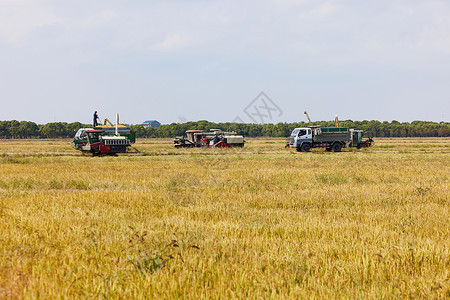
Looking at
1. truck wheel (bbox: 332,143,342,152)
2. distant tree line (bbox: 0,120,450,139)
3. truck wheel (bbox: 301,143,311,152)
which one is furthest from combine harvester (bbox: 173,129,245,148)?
Answer: distant tree line (bbox: 0,120,450,139)

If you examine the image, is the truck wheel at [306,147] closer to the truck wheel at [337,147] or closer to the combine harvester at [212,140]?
the truck wheel at [337,147]

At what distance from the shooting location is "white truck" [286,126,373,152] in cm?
4247

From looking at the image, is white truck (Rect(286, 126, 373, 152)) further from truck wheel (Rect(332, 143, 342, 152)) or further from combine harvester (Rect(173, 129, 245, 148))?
combine harvester (Rect(173, 129, 245, 148))

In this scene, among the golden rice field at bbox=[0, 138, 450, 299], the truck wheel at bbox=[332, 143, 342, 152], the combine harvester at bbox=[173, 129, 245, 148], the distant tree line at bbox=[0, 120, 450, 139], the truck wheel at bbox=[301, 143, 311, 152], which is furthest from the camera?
the distant tree line at bbox=[0, 120, 450, 139]

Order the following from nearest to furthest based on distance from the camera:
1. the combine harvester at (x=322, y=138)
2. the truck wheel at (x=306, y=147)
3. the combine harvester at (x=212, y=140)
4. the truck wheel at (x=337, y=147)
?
the combine harvester at (x=322, y=138), the truck wheel at (x=306, y=147), the truck wheel at (x=337, y=147), the combine harvester at (x=212, y=140)

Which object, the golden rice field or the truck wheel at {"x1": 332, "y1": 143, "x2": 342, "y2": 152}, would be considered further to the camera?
the truck wheel at {"x1": 332, "y1": 143, "x2": 342, "y2": 152}

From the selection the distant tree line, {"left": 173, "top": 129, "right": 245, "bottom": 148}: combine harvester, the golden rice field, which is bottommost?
the golden rice field

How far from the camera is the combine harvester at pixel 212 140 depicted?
46.0 m

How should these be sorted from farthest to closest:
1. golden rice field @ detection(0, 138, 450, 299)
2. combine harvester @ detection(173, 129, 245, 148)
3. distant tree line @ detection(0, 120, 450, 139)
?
distant tree line @ detection(0, 120, 450, 139), combine harvester @ detection(173, 129, 245, 148), golden rice field @ detection(0, 138, 450, 299)

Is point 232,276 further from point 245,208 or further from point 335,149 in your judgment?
point 335,149

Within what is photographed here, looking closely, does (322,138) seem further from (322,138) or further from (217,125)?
(217,125)

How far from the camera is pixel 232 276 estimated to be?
4637 millimetres

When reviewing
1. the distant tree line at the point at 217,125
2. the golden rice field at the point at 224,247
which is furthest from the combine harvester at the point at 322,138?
the distant tree line at the point at 217,125

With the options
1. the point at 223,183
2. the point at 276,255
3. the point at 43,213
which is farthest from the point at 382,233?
the point at 223,183
